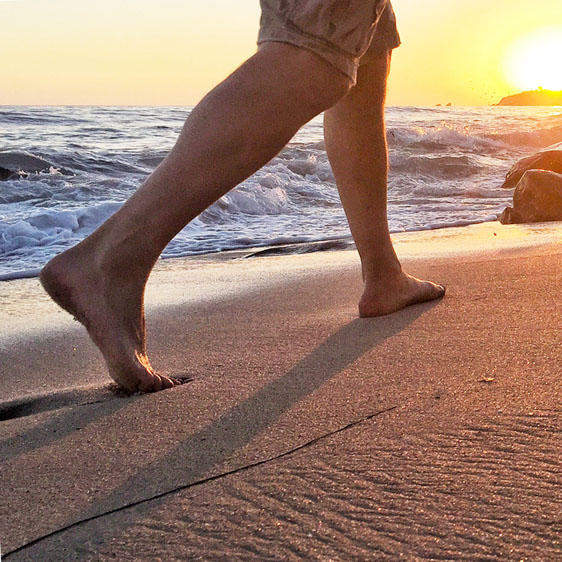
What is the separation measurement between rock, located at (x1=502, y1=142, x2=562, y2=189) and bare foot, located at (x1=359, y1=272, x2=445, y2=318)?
19.0 ft

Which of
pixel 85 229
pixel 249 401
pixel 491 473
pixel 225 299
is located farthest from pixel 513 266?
pixel 85 229

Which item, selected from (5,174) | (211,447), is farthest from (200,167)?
(5,174)

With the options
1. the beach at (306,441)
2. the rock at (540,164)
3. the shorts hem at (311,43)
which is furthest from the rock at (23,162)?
the shorts hem at (311,43)

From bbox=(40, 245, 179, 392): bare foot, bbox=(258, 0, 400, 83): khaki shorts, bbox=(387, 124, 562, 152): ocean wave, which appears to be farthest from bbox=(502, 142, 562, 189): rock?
bbox=(40, 245, 179, 392): bare foot

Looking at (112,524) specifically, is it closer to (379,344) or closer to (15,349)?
(379,344)

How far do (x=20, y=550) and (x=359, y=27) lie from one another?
1052mm

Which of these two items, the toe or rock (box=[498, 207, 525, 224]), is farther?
rock (box=[498, 207, 525, 224])

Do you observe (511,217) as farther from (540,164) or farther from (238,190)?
(238,190)

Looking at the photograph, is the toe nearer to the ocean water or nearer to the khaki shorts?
the ocean water

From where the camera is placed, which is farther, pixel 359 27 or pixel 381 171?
pixel 381 171

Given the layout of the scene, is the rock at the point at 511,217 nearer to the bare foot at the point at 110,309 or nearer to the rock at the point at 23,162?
the bare foot at the point at 110,309

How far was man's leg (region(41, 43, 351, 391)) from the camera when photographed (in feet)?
4.44

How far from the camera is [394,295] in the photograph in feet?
6.27

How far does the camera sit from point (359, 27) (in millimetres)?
1415
